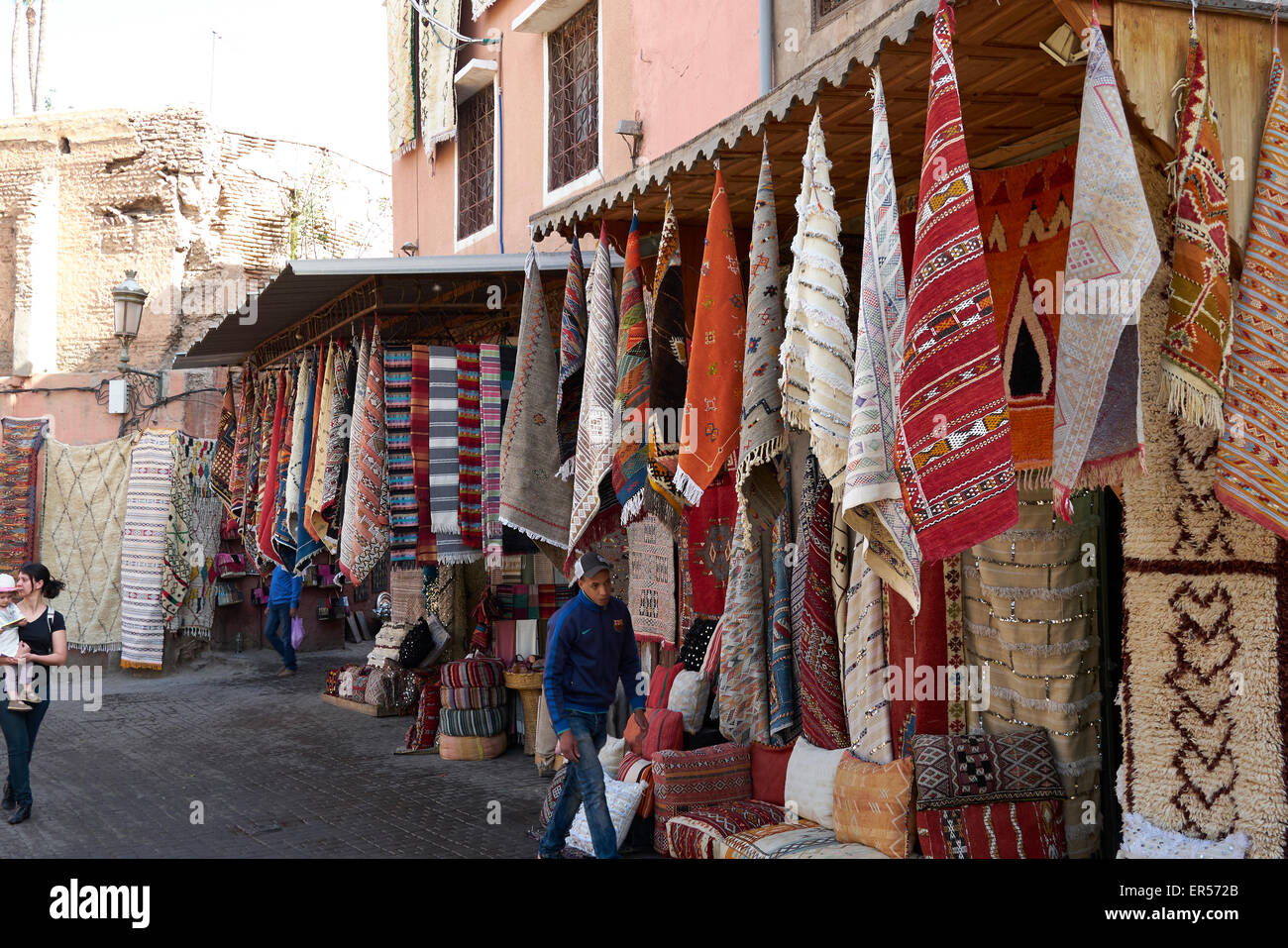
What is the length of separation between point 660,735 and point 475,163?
7.81 metres

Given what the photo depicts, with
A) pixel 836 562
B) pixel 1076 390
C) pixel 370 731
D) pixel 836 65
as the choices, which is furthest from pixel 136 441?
pixel 1076 390

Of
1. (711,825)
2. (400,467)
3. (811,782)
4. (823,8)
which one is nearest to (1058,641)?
(811,782)

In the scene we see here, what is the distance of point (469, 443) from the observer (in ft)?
24.0

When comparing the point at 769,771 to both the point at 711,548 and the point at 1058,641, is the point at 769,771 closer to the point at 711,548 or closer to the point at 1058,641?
the point at 711,548

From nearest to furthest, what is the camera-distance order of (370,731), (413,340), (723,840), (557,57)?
(723,840), (413,340), (370,731), (557,57)

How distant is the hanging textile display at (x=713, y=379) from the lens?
161 inches

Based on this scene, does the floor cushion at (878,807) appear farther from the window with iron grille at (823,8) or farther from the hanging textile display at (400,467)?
the window with iron grille at (823,8)

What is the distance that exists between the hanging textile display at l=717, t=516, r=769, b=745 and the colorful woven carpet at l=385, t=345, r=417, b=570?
2.58 metres

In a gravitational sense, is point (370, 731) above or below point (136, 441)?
below

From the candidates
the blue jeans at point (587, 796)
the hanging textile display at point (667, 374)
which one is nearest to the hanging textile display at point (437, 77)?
the hanging textile display at point (667, 374)

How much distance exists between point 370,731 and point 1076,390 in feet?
25.1

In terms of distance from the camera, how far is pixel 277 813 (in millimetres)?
6672

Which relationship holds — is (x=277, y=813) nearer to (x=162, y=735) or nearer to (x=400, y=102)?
(x=162, y=735)

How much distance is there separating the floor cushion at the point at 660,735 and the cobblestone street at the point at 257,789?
796 mm
